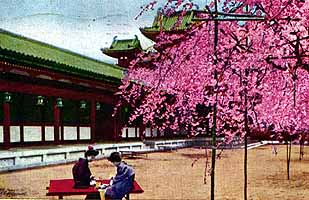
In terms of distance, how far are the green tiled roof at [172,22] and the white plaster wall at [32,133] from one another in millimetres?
1546

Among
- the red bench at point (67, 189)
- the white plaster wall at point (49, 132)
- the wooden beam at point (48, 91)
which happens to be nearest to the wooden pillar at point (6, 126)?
the wooden beam at point (48, 91)

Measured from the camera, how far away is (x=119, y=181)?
3.16 m

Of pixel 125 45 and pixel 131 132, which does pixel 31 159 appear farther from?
pixel 125 45

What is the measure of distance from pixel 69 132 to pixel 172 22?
4.87ft

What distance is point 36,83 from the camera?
464 centimetres

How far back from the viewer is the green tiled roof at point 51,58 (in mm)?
3730

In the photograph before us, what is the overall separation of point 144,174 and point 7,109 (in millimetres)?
1325

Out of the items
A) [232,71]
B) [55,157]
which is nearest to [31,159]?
[55,157]

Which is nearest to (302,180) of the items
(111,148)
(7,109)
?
(111,148)

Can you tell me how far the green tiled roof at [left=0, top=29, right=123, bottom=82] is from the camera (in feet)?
12.2

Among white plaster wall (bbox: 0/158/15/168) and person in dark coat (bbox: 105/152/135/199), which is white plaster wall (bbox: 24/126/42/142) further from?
person in dark coat (bbox: 105/152/135/199)

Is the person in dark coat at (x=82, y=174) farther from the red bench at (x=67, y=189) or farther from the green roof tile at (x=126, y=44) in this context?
the green roof tile at (x=126, y=44)

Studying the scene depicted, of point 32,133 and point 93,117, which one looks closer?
point 93,117

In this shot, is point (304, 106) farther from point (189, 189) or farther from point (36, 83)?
point (36, 83)
